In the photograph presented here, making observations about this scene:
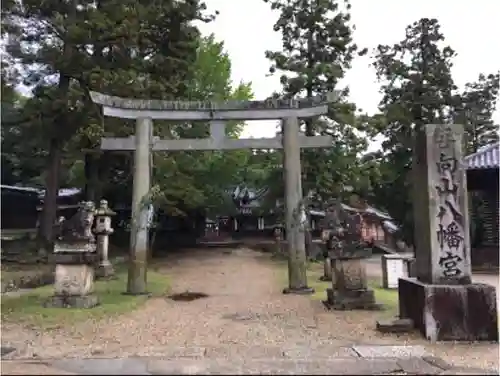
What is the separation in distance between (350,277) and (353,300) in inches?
19.0

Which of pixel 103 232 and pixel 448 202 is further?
pixel 103 232

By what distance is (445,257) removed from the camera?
7.64 metres

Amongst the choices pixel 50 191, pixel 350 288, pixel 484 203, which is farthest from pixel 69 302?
pixel 484 203

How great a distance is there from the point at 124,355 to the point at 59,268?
4.51 metres

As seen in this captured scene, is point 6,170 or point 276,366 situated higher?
point 6,170

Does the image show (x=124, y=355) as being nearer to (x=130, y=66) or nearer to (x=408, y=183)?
(x=130, y=66)

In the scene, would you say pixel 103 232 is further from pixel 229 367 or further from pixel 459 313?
pixel 229 367

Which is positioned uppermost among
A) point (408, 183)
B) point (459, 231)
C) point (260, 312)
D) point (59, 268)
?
point (408, 183)

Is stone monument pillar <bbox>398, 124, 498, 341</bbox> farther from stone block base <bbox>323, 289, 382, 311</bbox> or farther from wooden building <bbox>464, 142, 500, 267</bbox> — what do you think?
wooden building <bbox>464, 142, 500, 267</bbox>

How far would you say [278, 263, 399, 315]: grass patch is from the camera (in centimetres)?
1059

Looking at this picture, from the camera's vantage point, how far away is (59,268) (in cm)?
1023

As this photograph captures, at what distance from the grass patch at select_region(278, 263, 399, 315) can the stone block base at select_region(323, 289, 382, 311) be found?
13.1 inches

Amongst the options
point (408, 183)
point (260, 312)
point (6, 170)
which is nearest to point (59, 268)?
point (260, 312)

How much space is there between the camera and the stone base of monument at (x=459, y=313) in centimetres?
726
